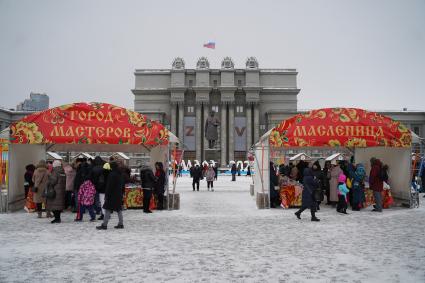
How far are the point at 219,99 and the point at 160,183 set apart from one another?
2479 inches

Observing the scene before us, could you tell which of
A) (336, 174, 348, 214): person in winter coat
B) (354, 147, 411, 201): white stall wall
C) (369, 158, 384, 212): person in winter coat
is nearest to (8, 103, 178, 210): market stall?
(336, 174, 348, 214): person in winter coat

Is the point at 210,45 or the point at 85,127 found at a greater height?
the point at 210,45

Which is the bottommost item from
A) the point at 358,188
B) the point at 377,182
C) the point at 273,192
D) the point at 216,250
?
the point at 216,250

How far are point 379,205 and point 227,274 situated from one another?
9.91m

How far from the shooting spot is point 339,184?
13.3m

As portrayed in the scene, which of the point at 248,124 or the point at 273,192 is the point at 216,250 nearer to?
the point at 273,192

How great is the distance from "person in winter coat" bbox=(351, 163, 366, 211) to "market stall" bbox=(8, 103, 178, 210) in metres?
7.04

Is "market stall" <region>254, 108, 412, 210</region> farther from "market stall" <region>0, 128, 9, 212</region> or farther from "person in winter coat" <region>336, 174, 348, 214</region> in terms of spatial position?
"market stall" <region>0, 128, 9, 212</region>

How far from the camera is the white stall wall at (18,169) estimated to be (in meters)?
14.1

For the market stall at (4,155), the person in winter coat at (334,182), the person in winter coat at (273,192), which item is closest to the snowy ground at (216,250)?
the market stall at (4,155)

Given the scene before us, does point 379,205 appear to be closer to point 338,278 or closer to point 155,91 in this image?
point 338,278

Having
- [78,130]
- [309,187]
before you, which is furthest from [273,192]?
[78,130]

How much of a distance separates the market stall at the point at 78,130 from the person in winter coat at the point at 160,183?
38.1 inches

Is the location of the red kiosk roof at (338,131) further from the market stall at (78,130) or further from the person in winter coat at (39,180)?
the person in winter coat at (39,180)
